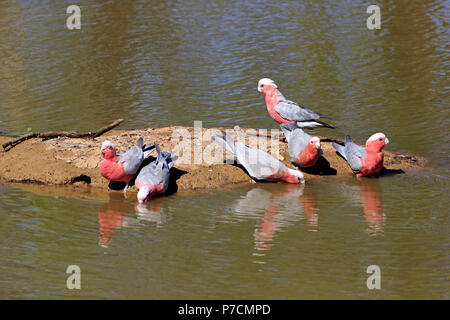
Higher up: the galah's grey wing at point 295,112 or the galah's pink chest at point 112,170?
the galah's grey wing at point 295,112

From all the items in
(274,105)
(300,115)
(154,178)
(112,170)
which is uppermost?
(274,105)

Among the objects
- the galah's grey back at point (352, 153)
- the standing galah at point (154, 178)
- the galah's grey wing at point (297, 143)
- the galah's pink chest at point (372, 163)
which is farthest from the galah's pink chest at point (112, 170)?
the galah's pink chest at point (372, 163)

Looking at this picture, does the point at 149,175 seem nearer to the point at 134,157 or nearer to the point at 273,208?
the point at 134,157

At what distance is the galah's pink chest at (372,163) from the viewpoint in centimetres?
977

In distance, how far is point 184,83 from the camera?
567 inches

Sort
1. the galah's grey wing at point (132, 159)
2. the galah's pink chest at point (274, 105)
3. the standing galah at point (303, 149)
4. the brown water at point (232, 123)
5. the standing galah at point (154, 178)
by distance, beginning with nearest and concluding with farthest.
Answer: the brown water at point (232, 123) < the standing galah at point (154, 178) < the galah's grey wing at point (132, 159) < the standing galah at point (303, 149) < the galah's pink chest at point (274, 105)

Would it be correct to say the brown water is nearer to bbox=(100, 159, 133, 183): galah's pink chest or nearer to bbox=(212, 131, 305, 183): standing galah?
bbox=(212, 131, 305, 183): standing galah

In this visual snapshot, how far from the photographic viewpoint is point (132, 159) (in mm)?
9461

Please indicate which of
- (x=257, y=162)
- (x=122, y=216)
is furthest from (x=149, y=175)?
(x=257, y=162)

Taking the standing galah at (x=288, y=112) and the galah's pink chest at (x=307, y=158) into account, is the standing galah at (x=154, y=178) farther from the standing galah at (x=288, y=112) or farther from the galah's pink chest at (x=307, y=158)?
the standing galah at (x=288, y=112)

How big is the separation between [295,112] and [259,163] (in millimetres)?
1363

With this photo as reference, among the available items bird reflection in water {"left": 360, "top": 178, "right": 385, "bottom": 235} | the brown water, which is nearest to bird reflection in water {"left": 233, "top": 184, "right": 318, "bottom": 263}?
the brown water

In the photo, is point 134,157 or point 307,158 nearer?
point 134,157

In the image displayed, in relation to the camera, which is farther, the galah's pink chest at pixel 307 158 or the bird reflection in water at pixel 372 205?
the galah's pink chest at pixel 307 158
